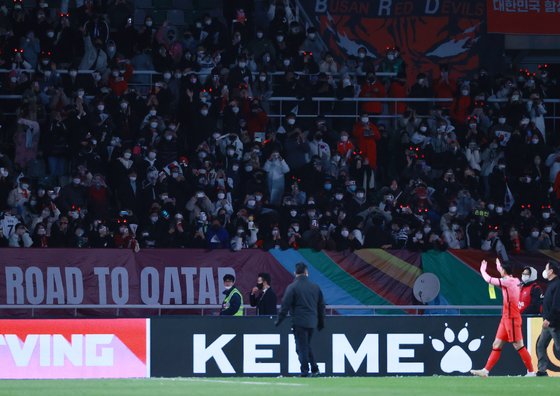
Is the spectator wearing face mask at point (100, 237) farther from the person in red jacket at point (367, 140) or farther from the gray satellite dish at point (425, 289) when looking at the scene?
the person in red jacket at point (367, 140)

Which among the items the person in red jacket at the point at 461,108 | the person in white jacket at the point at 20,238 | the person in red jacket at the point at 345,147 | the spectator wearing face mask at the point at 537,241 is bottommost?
the spectator wearing face mask at the point at 537,241

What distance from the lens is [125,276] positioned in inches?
1076

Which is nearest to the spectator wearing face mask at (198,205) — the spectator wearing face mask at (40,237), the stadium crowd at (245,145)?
the stadium crowd at (245,145)

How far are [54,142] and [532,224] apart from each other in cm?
969

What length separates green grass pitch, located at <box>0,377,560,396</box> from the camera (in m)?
18.0

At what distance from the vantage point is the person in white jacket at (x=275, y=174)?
97.5 ft

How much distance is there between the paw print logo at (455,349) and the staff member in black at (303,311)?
10.2ft

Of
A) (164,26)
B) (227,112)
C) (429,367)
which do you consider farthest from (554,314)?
(164,26)

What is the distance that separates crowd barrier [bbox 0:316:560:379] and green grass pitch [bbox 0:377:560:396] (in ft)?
4.57

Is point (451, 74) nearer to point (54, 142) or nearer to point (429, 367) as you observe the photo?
point (54, 142)

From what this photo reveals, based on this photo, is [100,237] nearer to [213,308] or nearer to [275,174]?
[213,308]

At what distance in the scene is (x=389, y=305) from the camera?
90.2 ft

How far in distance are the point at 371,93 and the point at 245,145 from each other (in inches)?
145

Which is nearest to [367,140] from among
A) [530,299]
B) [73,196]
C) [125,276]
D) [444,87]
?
[444,87]
